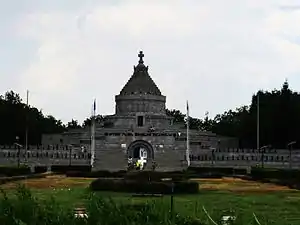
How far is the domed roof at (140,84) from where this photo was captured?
87.2m

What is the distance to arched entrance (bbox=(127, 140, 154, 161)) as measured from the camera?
231 ft

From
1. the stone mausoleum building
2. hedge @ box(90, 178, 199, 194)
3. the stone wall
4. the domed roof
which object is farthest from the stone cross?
hedge @ box(90, 178, 199, 194)

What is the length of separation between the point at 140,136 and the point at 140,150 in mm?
1520

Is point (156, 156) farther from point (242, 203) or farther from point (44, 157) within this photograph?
point (242, 203)

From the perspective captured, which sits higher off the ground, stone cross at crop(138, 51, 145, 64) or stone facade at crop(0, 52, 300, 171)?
stone cross at crop(138, 51, 145, 64)

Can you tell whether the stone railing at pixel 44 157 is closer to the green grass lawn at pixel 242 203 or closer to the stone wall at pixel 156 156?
the stone wall at pixel 156 156

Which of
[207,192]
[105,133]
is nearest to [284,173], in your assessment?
[207,192]

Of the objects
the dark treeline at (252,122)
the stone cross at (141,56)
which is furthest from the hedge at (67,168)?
the stone cross at (141,56)

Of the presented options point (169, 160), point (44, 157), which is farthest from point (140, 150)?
point (44, 157)

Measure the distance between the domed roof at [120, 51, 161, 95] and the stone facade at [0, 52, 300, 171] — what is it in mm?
2183

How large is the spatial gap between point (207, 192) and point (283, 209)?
890 centimetres

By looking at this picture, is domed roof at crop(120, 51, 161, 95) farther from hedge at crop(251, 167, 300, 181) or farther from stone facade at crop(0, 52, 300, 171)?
hedge at crop(251, 167, 300, 181)

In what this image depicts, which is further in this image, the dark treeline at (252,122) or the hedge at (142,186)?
the dark treeline at (252,122)

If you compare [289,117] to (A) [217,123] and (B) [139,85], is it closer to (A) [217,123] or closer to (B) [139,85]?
(B) [139,85]
